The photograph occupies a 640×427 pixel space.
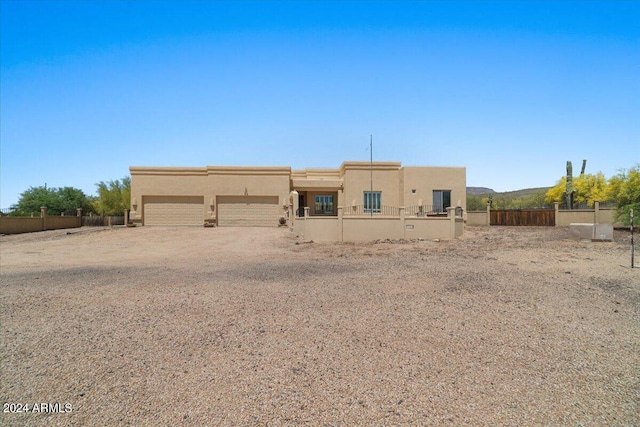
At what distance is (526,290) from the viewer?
9.16m

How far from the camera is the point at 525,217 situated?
30.3m

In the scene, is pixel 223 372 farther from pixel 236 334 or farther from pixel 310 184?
pixel 310 184

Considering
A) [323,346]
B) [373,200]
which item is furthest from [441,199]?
[323,346]

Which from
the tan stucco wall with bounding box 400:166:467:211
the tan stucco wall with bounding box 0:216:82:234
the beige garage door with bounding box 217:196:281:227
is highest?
the tan stucco wall with bounding box 400:166:467:211

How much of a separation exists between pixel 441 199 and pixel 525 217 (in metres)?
6.68

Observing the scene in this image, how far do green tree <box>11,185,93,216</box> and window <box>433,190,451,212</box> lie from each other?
40.6m

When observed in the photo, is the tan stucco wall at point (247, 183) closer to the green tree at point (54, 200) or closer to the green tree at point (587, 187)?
the green tree at point (54, 200)

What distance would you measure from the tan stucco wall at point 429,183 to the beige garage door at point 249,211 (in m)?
11.0

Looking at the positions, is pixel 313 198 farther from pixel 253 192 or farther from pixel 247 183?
pixel 247 183

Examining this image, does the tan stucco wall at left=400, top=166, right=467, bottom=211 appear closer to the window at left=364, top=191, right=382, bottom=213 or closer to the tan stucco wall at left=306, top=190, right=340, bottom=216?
the window at left=364, top=191, right=382, bottom=213

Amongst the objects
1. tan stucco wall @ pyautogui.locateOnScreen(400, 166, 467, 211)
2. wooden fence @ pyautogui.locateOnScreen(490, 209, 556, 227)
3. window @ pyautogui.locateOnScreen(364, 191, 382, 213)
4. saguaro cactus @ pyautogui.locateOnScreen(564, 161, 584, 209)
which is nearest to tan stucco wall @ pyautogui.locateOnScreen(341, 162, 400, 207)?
window @ pyautogui.locateOnScreen(364, 191, 382, 213)

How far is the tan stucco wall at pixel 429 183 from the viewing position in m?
31.1

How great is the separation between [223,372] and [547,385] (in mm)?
4091

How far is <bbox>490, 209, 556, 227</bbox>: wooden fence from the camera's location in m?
29.6
